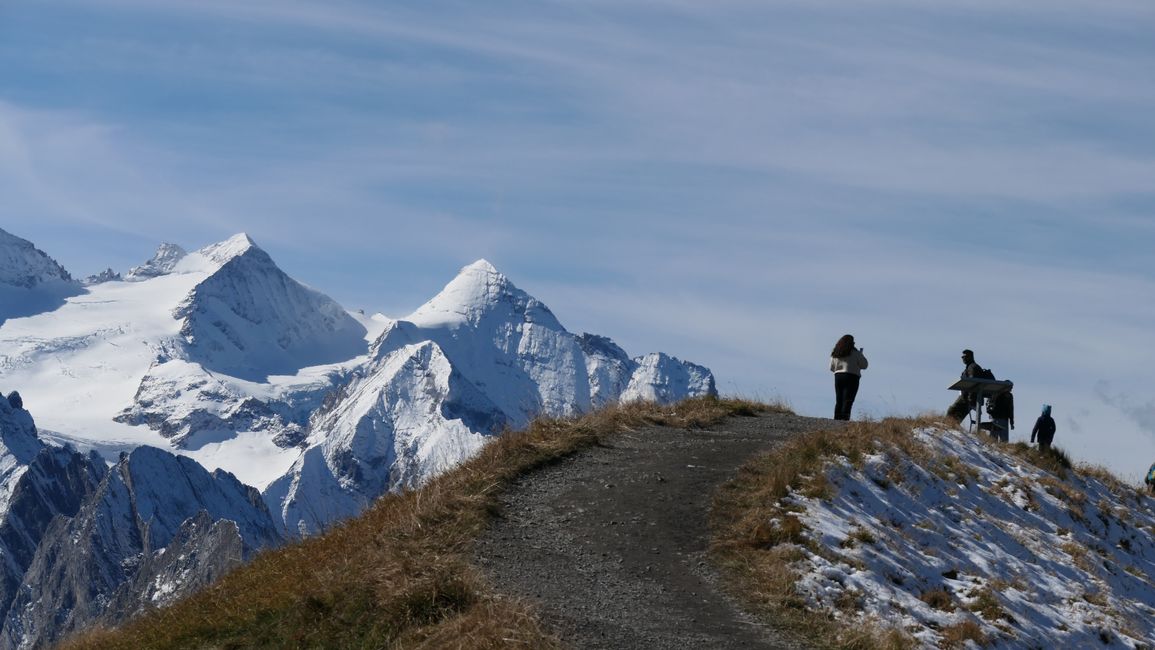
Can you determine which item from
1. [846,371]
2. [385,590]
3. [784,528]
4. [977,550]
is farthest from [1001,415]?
[385,590]

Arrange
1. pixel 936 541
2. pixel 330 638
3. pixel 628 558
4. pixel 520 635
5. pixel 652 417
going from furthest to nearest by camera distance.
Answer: pixel 652 417, pixel 936 541, pixel 628 558, pixel 330 638, pixel 520 635

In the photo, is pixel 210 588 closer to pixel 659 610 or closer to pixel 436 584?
pixel 436 584

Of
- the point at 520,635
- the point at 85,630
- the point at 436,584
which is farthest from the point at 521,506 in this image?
the point at 85,630

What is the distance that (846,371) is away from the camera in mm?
31031

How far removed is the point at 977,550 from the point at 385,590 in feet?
31.5

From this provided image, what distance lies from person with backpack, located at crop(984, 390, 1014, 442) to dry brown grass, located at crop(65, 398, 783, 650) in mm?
9803

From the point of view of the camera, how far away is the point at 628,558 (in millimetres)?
19812

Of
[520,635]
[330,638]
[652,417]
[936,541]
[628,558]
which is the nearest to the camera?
[520,635]

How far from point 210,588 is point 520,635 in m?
8.35

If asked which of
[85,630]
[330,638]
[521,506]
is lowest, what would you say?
[85,630]

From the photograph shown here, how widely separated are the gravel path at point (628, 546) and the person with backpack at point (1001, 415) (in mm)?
5901

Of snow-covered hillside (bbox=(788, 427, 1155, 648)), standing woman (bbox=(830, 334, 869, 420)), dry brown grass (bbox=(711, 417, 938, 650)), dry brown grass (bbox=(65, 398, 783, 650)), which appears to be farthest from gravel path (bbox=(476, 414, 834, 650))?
standing woman (bbox=(830, 334, 869, 420))

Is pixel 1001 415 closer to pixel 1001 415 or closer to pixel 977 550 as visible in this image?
pixel 1001 415

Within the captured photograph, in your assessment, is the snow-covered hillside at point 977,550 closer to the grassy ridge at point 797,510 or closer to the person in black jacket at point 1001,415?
the grassy ridge at point 797,510
